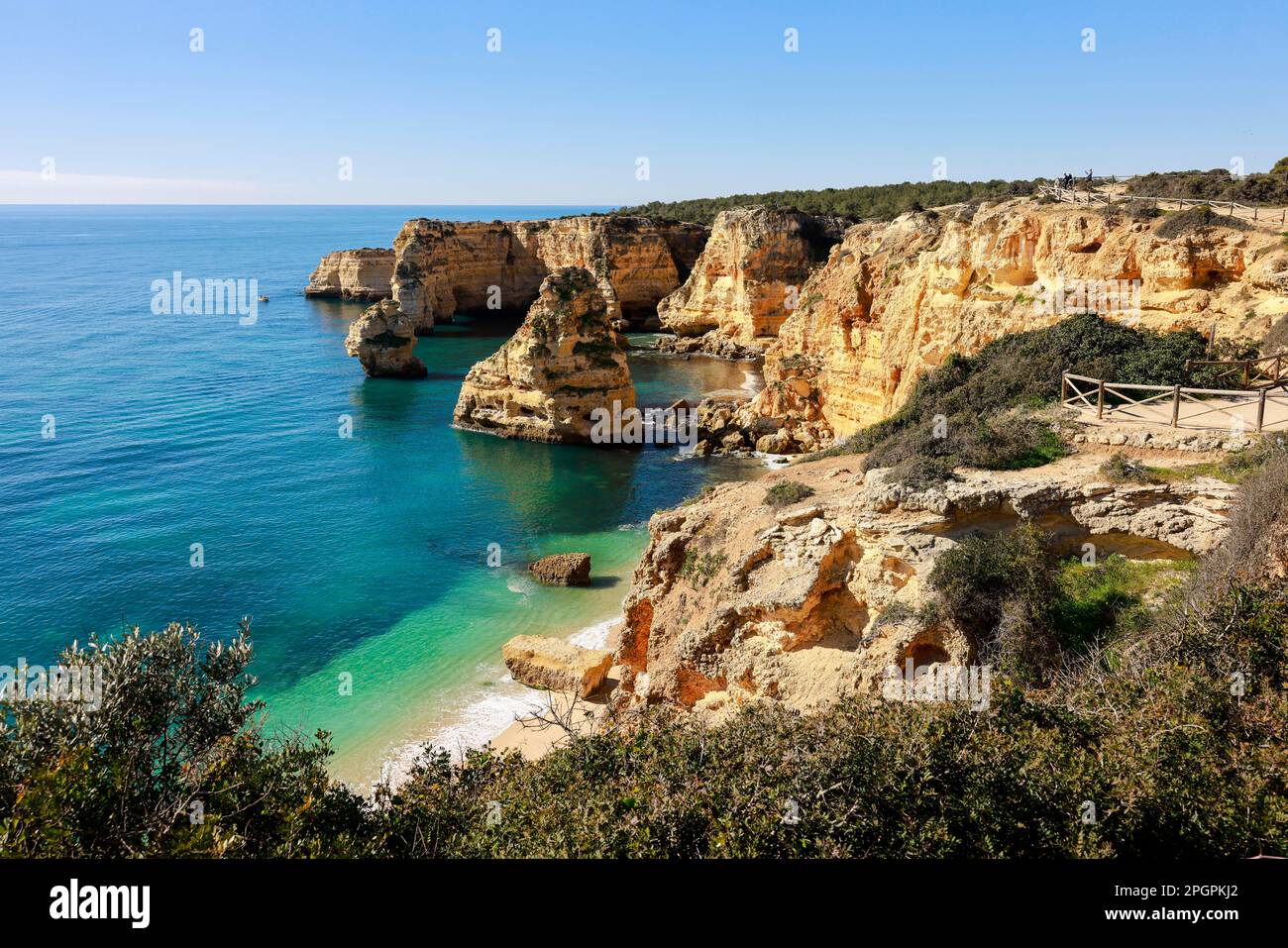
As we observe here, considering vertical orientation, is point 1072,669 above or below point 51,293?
below

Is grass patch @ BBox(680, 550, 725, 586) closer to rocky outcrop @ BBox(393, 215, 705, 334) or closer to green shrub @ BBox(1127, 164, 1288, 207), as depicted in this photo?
green shrub @ BBox(1127, 164, 1288, 207)

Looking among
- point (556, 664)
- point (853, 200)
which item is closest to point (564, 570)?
point (556, 664)

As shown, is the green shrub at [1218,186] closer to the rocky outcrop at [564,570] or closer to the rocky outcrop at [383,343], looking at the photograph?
the rocky outcrop at [564,570]

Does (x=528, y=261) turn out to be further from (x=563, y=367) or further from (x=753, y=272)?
(x=563, y=367)

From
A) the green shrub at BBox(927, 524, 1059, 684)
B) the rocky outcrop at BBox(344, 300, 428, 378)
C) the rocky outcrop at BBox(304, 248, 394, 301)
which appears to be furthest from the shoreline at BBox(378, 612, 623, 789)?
the rocky outcrop at BBox(304, 248, 394, 301)

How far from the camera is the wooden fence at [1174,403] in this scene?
549 inches

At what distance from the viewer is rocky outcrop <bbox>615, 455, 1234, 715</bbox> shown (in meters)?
11.9

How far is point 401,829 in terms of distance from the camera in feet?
27.9

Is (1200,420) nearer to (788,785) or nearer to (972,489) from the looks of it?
(972,489)

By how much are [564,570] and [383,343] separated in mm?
34651

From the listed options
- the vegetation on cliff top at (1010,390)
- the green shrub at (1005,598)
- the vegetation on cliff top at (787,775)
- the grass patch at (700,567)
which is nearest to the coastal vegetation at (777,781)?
the vegetation on cliff top at (787,775)

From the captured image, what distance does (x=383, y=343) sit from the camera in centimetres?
5272

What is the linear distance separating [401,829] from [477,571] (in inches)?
645
